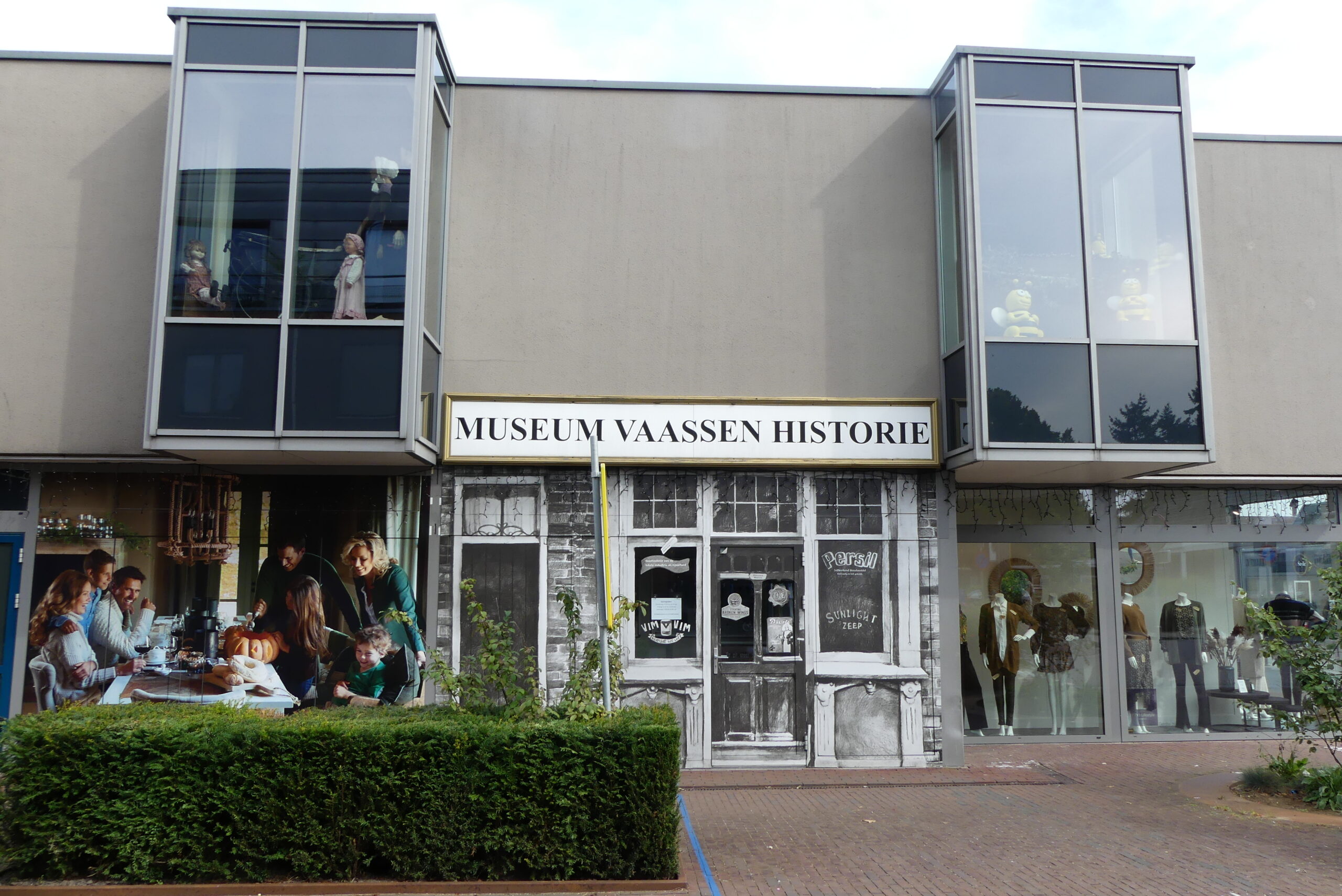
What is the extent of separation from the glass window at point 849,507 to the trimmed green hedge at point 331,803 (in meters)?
4.84

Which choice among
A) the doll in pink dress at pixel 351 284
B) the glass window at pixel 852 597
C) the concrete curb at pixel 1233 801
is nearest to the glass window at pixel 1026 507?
the glass window at pixel 852 597

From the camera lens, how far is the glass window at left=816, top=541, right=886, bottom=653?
413 inches

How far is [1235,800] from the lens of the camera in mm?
8703

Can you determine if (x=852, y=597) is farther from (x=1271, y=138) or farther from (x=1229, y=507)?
(x=1271, y=138)

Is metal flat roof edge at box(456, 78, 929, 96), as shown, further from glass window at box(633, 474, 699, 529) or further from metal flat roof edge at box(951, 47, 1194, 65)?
glass window at box(633, 474, 699, 529)

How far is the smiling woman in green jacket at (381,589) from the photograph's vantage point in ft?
33.9

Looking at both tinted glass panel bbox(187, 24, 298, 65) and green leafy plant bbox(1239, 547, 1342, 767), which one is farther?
tinted glass panel bbox(187, 24, 298, 65)

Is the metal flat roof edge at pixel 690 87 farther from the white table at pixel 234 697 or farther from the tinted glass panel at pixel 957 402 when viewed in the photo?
the white table at pixel 234 697

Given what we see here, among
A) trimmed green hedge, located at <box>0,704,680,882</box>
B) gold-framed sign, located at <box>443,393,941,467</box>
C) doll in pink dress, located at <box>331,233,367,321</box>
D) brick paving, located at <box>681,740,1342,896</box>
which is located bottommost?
brick paving, located at <box>681,740,1342,896</box>

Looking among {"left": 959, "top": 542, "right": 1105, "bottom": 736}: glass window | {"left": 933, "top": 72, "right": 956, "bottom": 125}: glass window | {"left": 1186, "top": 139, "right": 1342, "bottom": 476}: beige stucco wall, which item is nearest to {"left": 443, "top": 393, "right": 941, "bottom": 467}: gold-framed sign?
{"left": 959, "top": 542, "right": 1105, "bottom": 736}: glass window

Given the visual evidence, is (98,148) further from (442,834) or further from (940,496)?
(940,496)

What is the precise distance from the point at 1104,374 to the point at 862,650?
397cm

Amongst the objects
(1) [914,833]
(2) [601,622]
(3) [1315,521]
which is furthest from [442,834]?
(3) [1315,521]

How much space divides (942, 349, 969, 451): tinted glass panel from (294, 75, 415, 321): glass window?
19.8ft
